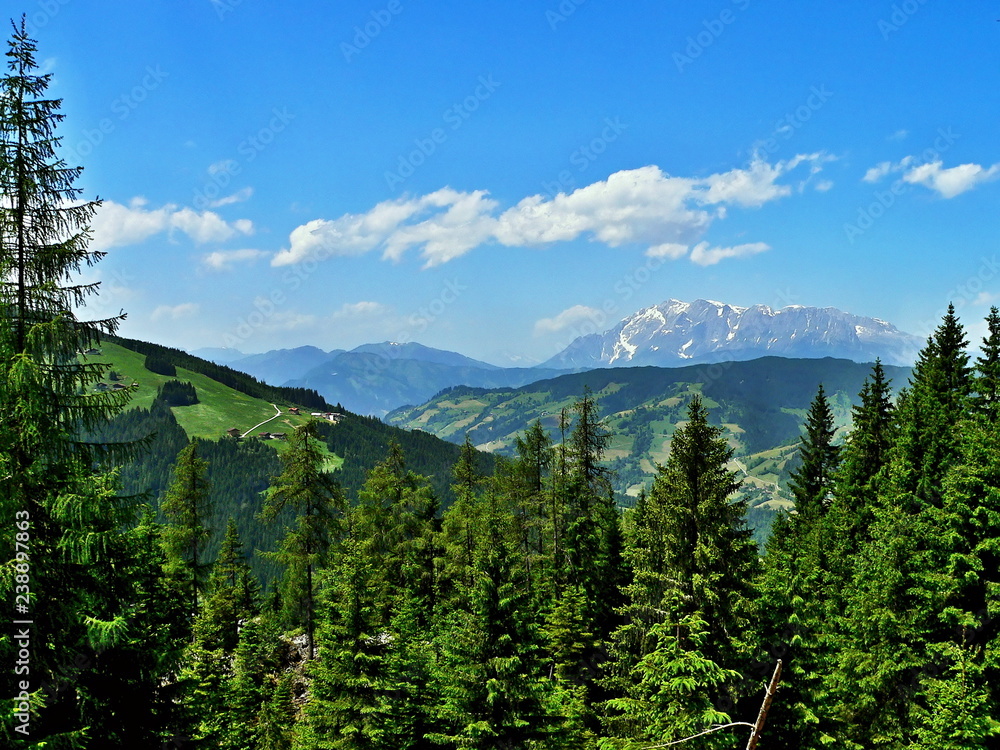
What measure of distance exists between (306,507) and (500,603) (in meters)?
16.5

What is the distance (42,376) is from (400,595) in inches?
996

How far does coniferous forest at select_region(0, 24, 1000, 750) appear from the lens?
12188 mm

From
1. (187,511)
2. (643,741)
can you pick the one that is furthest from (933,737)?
(187,511)

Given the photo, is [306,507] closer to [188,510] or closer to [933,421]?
[188,510]

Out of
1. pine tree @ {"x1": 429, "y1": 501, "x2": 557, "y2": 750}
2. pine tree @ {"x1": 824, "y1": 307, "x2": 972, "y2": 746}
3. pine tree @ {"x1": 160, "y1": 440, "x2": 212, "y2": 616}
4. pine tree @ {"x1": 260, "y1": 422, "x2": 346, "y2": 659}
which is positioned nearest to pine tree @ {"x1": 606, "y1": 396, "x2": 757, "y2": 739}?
pine tree @ {"x1": 429, "y1": 501, "x2": 557, "y2": 750}

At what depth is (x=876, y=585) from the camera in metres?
21.5

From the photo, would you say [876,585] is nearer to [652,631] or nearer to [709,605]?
[709,605]

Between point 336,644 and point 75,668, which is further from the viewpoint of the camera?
point 336,644

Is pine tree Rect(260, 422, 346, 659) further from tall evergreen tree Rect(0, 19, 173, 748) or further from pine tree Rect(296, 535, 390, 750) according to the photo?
tall evergreen tree Rect(0, 19, 173, 748)

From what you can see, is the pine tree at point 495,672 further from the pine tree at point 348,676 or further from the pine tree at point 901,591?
the pine tree at point 901,591

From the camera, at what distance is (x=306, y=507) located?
32812 millimetres

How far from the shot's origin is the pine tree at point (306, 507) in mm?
32031

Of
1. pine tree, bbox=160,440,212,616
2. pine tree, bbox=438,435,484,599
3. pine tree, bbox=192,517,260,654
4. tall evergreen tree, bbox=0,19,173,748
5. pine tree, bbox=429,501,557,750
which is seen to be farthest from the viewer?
pine tree, bbox=438,435,484,599

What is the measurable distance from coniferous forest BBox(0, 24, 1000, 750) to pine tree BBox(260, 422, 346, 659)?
0.15 m
